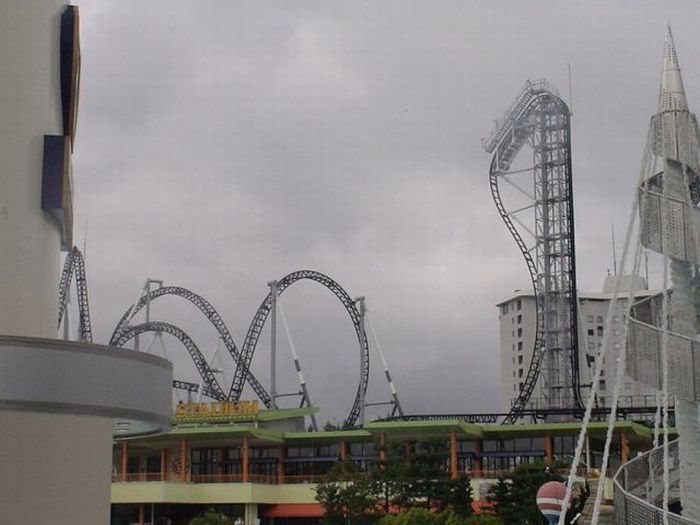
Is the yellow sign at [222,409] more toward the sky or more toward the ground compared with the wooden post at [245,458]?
more toward the sky

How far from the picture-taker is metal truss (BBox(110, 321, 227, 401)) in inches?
2343

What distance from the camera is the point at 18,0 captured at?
13.0m

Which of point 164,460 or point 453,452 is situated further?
point 164,460

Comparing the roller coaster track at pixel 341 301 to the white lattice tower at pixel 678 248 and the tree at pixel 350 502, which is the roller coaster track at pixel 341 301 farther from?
the white lattice tower at pixel 678 248

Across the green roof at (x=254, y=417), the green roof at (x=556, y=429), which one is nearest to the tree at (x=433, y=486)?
the green roof at (x=556, y=429)

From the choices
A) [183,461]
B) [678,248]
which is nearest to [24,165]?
[678,248]

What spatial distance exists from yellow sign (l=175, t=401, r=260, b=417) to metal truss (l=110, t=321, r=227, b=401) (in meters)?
5.38

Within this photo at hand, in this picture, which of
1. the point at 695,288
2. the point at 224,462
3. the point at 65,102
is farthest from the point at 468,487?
the point at 65,102

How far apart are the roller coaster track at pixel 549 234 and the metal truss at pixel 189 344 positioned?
1638 centimetres

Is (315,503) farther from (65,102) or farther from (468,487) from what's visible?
(65,102)

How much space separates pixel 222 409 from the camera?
2094 inches

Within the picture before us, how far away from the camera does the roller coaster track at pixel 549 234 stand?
56.9m

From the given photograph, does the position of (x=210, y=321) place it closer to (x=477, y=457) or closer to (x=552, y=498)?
(x=477, y=457)

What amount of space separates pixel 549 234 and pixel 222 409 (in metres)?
19.3
